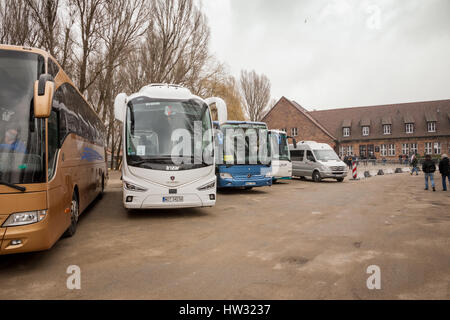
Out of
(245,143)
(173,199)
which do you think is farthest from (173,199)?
(245,143)

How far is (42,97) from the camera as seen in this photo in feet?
14.4

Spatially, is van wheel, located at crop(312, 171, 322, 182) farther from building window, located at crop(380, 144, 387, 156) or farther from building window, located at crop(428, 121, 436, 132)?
building window, located at crop(428, 121, 436, 132)

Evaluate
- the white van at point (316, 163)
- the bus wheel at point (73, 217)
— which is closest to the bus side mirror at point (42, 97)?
the bus wheel at point (73, 217)

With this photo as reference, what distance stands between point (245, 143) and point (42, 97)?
10643 millimetres

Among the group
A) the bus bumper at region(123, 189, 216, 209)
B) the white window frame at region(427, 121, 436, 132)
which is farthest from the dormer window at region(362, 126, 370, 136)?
the bus bumper at region(123, 189, 216, 209)

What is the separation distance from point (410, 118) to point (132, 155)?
53.4 metres

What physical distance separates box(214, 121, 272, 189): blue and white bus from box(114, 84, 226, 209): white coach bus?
12.8 ft

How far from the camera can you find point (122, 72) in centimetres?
2703

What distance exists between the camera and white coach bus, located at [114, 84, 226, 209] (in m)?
8.30

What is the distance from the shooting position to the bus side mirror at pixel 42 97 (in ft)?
14.2

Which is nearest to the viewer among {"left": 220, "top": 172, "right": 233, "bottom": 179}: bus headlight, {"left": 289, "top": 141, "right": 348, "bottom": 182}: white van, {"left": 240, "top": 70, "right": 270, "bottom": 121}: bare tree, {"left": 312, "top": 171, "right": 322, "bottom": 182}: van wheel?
{"left": 220, "top": 172, "right": 233, "bottom": 179}: bus headlight

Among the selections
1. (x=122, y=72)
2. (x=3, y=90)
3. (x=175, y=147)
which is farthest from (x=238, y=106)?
(x=3, y=90)

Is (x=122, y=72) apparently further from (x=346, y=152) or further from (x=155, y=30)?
(x=346, y=152)
